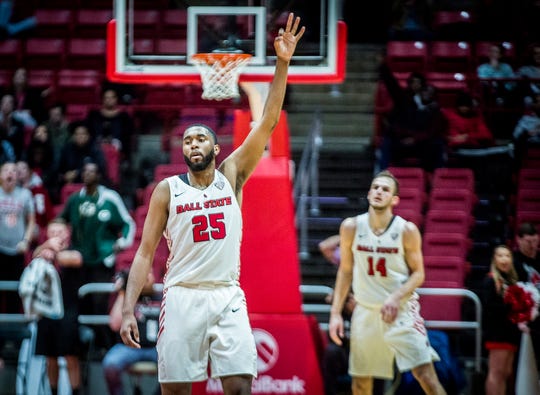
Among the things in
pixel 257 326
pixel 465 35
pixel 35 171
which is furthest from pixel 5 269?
pixel 465 35

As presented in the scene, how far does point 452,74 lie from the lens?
12.9 meters

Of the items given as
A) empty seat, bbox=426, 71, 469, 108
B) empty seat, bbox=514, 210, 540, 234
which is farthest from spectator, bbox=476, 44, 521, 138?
empty seat, bbox=514, 210, 540, 234

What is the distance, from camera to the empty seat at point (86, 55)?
13.8m

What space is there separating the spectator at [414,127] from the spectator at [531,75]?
121cm

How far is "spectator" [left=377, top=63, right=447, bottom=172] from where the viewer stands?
1130 centimetres

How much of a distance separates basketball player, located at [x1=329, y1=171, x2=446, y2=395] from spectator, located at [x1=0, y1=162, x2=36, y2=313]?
380 centimetres

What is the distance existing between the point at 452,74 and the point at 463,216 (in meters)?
2.49

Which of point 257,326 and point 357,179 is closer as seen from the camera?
point 257,326

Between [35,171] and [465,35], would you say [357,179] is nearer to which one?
[465,35]

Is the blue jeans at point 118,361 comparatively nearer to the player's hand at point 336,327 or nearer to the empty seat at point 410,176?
the player's hand at point 336,327

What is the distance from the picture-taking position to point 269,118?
6.16 meters

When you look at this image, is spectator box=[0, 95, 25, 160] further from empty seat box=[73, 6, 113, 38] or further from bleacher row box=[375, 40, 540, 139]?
bleacher row box=[375, 40, 540, 139]

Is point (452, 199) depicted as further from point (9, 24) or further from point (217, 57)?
point (9, 24)

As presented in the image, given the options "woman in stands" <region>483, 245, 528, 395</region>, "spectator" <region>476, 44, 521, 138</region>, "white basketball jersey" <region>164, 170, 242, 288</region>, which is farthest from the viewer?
"spectator" <region>476, 44, 521, 138</region>
